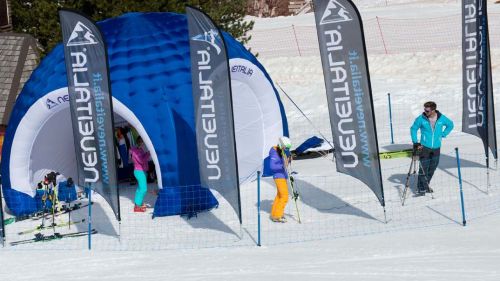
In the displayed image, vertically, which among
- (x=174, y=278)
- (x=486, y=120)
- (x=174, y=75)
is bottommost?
(x=174, y=278)

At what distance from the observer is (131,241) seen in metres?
14.7

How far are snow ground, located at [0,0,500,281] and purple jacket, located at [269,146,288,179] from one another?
31.2 inches

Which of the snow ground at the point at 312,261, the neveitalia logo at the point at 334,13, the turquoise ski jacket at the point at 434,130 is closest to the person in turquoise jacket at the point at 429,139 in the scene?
the turquoise ski jacket at the point at 434,130

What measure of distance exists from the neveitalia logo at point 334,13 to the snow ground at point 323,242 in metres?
3.11

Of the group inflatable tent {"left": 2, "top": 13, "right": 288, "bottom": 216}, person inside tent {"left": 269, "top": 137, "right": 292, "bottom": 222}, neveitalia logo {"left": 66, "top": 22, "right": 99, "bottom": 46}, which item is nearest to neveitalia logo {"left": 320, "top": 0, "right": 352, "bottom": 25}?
person inside tent {"left": 269, "top": 137, "right": 292, "bottom": 222}

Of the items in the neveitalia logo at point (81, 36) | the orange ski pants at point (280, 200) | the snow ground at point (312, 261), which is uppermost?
the neveitalia logo at point (81, 36)

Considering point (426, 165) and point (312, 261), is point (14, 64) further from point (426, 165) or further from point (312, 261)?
point (312, 261)

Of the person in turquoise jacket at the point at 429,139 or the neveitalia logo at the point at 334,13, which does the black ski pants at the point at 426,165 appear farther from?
the neveitalia logo at the point at 334,13

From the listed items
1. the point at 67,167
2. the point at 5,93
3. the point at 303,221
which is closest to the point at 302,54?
the point at 5,93

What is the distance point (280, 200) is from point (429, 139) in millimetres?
2768

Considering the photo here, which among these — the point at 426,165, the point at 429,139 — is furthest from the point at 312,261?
the point at 429,139

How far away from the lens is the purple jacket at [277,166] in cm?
1480

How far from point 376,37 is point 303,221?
20718mm

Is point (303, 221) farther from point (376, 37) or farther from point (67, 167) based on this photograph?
point (376, 37)
